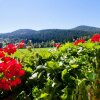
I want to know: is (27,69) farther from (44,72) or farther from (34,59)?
(34,59)

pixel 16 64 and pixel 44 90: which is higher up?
pixel 16 64

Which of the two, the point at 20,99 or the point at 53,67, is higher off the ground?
the point at 53,67

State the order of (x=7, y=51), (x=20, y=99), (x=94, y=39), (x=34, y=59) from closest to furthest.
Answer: (x=20, y=99) < (x=34, y=59) < (x=7, y=51) < (x=94, y=39)

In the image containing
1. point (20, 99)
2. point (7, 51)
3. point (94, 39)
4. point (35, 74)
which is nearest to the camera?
point (20, 99)

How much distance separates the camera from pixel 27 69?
14.3 ft

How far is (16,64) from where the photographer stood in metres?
4.02

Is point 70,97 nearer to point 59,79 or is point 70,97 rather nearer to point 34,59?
point 59,79

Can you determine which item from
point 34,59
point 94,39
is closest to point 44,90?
point 34,59

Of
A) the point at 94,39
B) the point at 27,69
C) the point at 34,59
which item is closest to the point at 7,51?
the point at 34,59

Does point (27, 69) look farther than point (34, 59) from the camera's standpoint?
No

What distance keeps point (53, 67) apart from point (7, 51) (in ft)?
6.15

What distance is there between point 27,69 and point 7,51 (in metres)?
1.49

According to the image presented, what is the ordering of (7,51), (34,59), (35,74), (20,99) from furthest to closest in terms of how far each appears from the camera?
(7,51)
(34,59)
(35,74)
(20,99)

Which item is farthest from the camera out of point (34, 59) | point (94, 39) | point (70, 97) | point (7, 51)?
point (94, 39)
